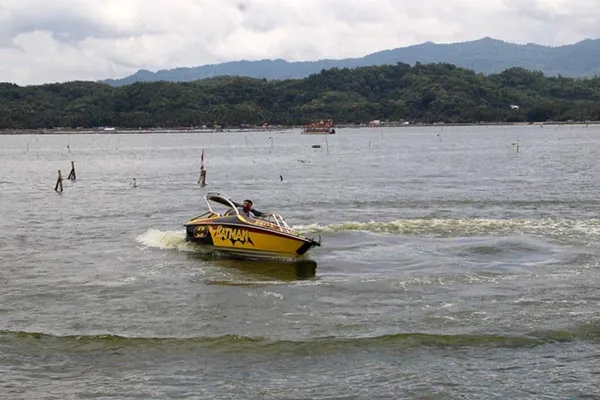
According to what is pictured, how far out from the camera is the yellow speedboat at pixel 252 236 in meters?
28.8

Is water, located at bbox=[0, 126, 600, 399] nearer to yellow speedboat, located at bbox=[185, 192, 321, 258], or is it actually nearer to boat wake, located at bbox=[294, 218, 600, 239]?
boat wake, located at bbox=[294, 218, 600, 239]

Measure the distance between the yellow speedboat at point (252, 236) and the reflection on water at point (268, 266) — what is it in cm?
28

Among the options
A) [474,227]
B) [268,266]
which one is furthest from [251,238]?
[474,227]

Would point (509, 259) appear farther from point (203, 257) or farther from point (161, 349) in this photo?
point (161, 349)

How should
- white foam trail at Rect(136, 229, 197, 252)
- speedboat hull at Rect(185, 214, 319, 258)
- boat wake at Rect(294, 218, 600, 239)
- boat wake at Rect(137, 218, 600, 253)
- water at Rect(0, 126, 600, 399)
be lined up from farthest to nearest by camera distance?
boat wake at Rect(294, 218, 600, 239) → boat wake at Rect(137, 218, 600, 253) → white foam trail at Rect(136, 229, 197, 252) → speedboat hull at Rect(185, 214, 319, 258) → water at Rect(0, 126, 600, 399)

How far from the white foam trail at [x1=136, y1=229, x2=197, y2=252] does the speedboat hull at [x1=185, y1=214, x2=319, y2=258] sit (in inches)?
70.5

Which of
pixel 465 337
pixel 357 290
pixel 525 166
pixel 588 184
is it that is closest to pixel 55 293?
pixel 357 290

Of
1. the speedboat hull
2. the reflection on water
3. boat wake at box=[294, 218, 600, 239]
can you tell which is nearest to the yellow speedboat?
the speedboat hull

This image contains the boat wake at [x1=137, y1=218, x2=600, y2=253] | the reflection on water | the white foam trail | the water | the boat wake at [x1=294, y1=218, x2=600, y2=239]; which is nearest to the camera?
the water

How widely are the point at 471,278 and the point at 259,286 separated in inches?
273

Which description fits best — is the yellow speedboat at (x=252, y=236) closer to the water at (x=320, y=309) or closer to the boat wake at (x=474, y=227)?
the water at (x=320, y=309)

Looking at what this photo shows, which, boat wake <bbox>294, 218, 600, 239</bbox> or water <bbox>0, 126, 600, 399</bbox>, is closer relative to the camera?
water <bbox>0, 126, 600, 399</bbox>

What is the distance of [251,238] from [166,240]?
625cm

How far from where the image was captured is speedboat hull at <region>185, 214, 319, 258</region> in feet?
94.3
